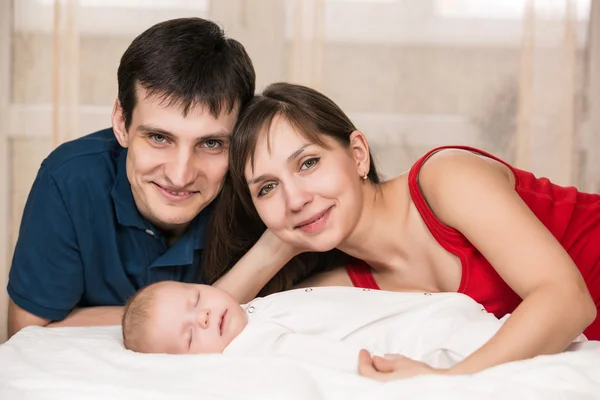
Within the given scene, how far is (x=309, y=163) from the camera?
1733mm

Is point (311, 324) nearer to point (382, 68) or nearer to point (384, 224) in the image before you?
point (384, 224)

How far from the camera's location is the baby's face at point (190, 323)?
1620 millimetres

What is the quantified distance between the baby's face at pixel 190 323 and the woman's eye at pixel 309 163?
0.35 metres

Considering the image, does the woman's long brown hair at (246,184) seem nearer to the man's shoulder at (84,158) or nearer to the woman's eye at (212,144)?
the woman's eye at (212,144)

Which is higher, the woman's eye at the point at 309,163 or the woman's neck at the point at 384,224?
the woman's eye at the point at 309,163

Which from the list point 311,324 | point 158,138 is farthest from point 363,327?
point 158,138

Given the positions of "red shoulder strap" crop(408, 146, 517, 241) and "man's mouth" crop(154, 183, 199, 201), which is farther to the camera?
"man's mouth" crop(154, 183, 199, 201)

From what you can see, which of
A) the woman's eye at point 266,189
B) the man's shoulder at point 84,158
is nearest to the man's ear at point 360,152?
the woman's eye at point 266,189

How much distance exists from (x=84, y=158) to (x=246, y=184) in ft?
1.57

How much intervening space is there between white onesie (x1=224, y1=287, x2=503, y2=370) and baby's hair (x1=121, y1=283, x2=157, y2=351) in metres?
0.20

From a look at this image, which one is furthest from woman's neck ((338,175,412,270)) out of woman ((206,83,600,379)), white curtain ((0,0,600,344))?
white curtain ((0,0,600,344))

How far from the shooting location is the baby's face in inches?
63.8

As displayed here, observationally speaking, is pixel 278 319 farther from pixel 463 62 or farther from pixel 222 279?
pixel 463 62

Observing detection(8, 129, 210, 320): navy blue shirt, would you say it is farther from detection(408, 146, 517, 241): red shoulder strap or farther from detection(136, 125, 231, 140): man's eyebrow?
detection(408, 146, 517, 241): red shoulder strap
